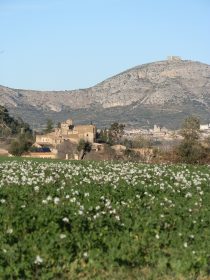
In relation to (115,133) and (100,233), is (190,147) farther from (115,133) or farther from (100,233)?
(115,133)

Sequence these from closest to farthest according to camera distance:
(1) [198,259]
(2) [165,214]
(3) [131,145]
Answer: (1) [198,259], (2) [165,214], (3) [131,145]

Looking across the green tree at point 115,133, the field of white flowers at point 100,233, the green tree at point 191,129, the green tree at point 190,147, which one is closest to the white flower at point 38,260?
the field of white flowers at point 100,233

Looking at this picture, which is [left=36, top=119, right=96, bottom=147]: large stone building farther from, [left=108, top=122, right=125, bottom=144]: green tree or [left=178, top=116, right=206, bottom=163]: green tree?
[left=178, top=116, right=206, bottom=163]: green tree

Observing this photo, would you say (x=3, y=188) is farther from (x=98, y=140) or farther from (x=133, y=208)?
(x=98, y=140)

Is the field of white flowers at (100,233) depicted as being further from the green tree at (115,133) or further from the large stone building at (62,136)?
the large stone building at (62,136)

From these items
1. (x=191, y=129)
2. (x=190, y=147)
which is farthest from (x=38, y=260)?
(x=191, y=129)

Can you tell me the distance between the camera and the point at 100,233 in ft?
32.4

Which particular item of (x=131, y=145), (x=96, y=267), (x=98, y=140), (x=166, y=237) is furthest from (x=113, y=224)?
(x=98, y=140)

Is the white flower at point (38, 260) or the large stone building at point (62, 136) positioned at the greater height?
the white flower at point (38, 260)

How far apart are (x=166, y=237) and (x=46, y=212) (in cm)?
246

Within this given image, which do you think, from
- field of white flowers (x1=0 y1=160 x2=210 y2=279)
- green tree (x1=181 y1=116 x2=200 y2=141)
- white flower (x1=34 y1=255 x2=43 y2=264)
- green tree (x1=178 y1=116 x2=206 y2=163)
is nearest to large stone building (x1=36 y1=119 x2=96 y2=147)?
green tree (x1=181 y1=116 x2=200 y2=141)

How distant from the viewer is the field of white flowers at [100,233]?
332 inches

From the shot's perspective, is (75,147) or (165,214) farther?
(75,147)

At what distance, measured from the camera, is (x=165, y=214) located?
1217 cm
